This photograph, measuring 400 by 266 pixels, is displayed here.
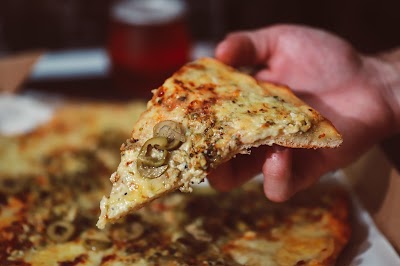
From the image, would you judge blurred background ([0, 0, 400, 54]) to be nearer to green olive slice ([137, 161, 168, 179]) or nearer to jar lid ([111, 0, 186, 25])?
jar lid ([111, 0, 186, 25])

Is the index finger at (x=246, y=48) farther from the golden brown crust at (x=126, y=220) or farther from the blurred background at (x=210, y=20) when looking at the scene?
the blurred background at (x=210, y=20)

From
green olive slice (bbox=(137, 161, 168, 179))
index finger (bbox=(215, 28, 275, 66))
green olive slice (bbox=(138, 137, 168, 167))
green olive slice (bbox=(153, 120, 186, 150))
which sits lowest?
green olive slice (bbox=(137, 161, 168, 179))

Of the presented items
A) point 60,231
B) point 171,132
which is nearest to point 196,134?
point 171,132

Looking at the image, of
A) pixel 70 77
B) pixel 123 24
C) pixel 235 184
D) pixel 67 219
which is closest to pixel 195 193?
pixel 235 184

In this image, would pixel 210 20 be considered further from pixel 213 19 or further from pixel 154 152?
pixel 154 152

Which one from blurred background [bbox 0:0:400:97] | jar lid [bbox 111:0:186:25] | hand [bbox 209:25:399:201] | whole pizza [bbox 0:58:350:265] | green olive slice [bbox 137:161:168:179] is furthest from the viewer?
blurred background [bbox 0:0:400:97]

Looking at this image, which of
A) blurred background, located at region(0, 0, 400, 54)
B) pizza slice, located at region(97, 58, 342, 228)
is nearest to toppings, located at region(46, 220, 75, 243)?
pizza slice, located at region(97, 58, 342, 228)

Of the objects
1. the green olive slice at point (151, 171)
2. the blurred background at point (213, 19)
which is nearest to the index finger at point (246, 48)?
the green olive slice at point (151, 171)
